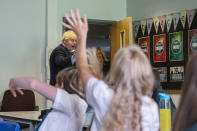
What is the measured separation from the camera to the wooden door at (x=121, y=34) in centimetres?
514

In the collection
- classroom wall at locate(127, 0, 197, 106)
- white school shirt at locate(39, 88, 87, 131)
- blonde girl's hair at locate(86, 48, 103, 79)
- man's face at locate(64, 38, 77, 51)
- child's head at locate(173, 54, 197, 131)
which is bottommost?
white school shirt at locate(39, 88, 87, 131)

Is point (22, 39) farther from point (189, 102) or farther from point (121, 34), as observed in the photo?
point (189, 102)

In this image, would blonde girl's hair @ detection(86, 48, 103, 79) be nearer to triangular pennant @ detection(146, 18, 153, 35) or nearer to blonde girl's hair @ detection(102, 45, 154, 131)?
blonde girl's hair @ detection(102, 45, 154, 131)

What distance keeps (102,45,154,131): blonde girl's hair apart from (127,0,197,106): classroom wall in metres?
3.66

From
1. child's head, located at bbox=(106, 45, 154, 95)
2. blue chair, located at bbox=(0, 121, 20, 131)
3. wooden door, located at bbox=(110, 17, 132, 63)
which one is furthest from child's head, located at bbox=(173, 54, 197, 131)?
wooden door, located at bbox=(110, 17, 132, 63)

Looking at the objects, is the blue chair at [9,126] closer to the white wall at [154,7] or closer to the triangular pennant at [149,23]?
the white wall at [154,7]

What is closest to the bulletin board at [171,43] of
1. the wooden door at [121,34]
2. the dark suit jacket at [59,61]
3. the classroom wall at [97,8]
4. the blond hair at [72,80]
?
the wooden door at [121,34]

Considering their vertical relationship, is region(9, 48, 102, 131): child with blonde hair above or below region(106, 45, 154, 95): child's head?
below

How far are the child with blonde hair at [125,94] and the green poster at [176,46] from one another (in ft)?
12.4

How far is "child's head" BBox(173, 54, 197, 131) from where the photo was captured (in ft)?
3.64

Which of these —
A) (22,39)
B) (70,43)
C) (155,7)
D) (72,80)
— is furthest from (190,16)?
(72,80)

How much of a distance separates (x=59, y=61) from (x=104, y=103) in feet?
6.63

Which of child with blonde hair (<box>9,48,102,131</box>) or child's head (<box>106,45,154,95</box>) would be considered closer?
child's head (<box>106,45,154,95</box>)

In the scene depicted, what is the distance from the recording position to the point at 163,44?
5.20 metres
